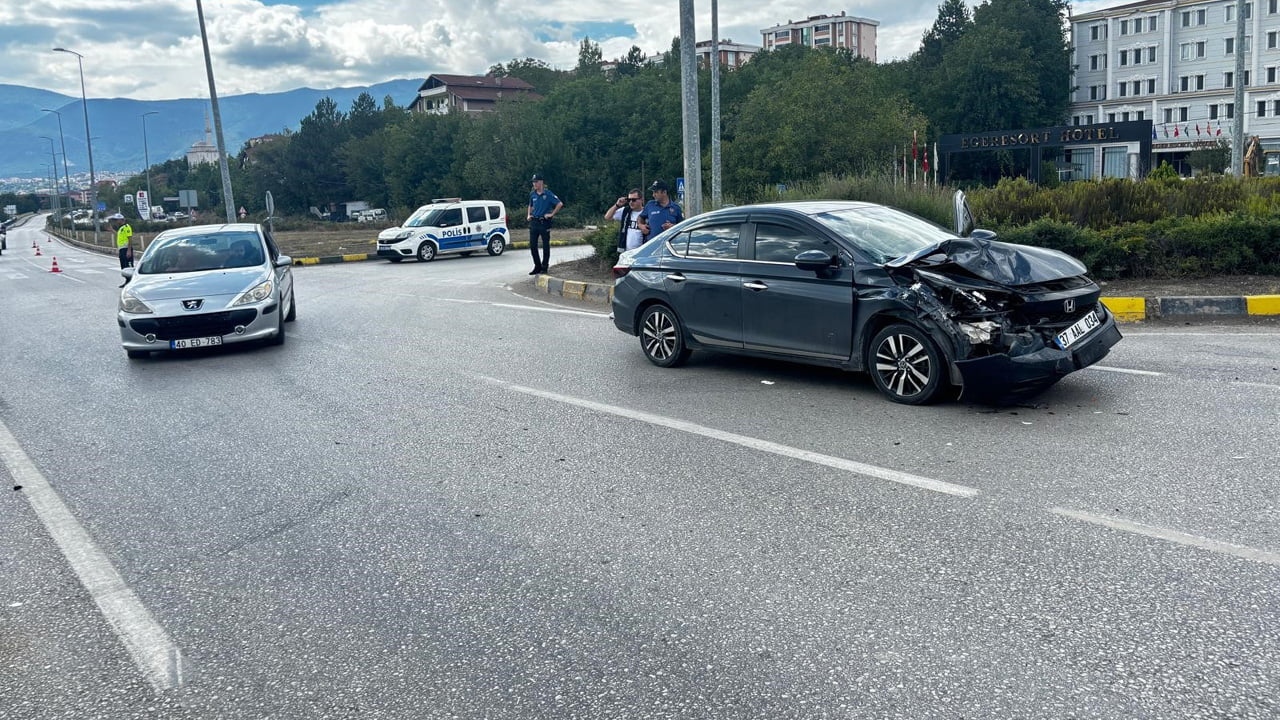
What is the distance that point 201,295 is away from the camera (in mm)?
11516

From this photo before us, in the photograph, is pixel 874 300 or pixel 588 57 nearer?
pixel 874 300

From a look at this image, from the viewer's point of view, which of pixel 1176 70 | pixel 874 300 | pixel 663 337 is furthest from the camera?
pixel 1176 70

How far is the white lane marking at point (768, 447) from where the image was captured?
564cm

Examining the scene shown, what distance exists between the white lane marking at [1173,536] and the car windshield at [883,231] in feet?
10.6

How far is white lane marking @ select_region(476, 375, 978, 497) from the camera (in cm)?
564

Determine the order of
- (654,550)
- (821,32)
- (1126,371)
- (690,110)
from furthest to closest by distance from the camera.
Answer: (821,32), (690,110), (1126,371), (654,550)

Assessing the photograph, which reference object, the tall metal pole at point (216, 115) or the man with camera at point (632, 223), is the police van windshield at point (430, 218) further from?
the man with camera at point (632, 223)

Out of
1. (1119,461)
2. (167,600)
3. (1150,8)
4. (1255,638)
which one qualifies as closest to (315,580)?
(167,600)

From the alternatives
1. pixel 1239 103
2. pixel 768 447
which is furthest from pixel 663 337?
pixel 1239 103

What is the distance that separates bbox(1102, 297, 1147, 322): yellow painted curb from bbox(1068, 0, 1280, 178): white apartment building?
78.8 meters

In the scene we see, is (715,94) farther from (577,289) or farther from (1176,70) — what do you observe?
(1176,70)

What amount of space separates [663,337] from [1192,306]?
5.96m

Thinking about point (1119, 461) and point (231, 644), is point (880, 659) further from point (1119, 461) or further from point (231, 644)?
point (1119, 461)

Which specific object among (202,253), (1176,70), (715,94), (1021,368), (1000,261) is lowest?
(1021,368)
